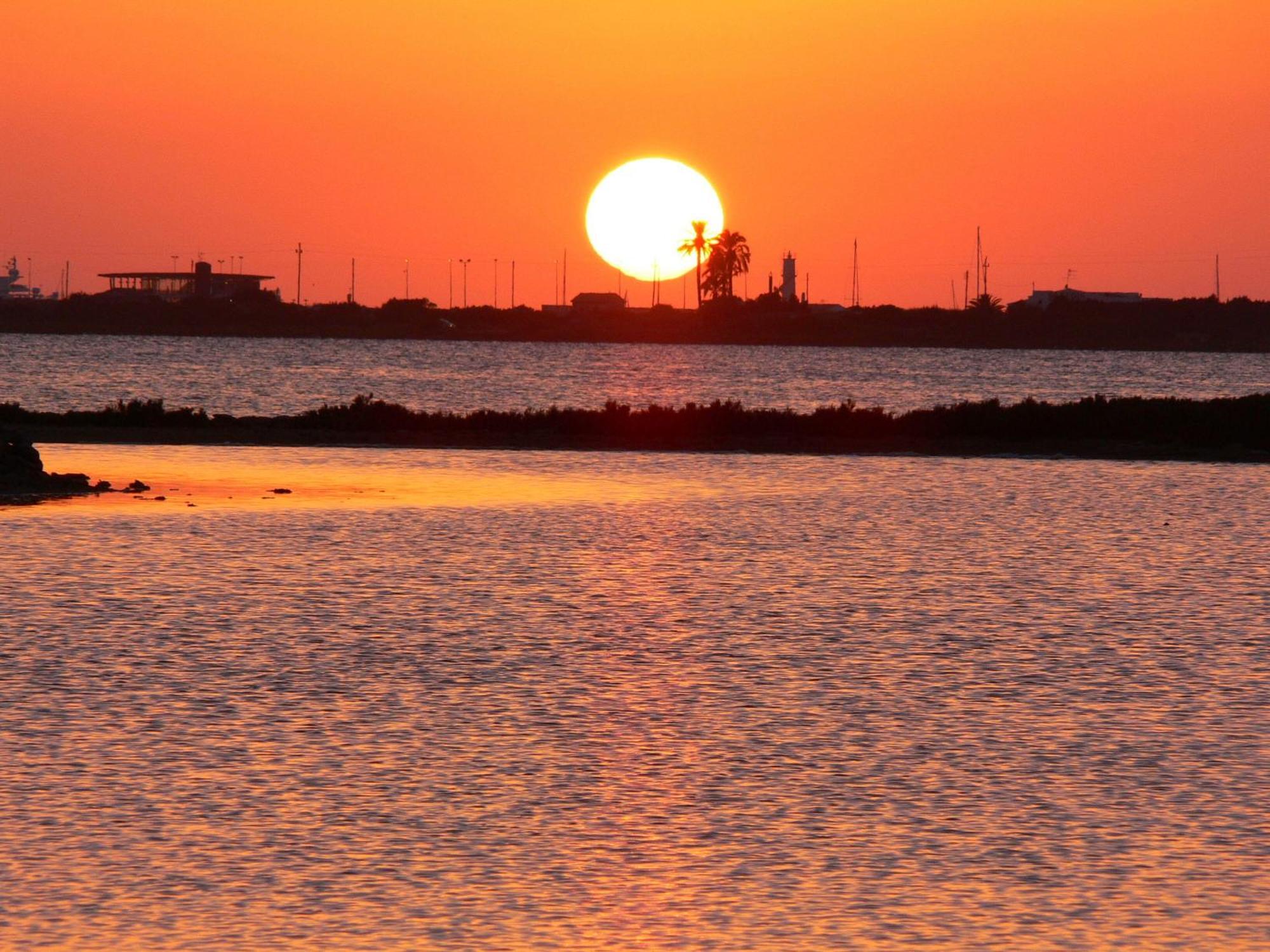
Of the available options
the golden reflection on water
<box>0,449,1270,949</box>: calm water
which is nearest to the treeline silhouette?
the golden reflection on water

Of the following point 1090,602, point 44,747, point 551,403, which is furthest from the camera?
point 551,403

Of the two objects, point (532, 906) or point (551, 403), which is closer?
point (532, 906)

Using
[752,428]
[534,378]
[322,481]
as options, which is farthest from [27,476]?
[534,378]

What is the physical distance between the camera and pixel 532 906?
22.8 feet

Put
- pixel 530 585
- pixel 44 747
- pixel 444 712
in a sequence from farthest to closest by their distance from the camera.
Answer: pixel 530 585, pixel 444 712, pixel 44 747

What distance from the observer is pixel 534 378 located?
388ft

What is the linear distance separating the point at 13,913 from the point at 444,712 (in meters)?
4.11

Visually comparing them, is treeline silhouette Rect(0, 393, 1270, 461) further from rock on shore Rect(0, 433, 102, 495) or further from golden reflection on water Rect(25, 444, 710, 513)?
rock on shore Rect(0, 433, 102, 495)

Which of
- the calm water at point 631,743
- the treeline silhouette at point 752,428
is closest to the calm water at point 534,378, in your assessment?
the treeline silhouette at point 752,428

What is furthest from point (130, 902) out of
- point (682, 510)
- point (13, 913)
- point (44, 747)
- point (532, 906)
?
point (682, 510)

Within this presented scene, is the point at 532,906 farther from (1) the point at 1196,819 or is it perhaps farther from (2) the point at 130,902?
(1) the point at 1196,819

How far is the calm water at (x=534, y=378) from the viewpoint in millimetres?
80812

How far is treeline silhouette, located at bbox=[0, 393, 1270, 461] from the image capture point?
1651 inches

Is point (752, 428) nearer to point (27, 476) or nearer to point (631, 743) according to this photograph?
point (27, 476)
